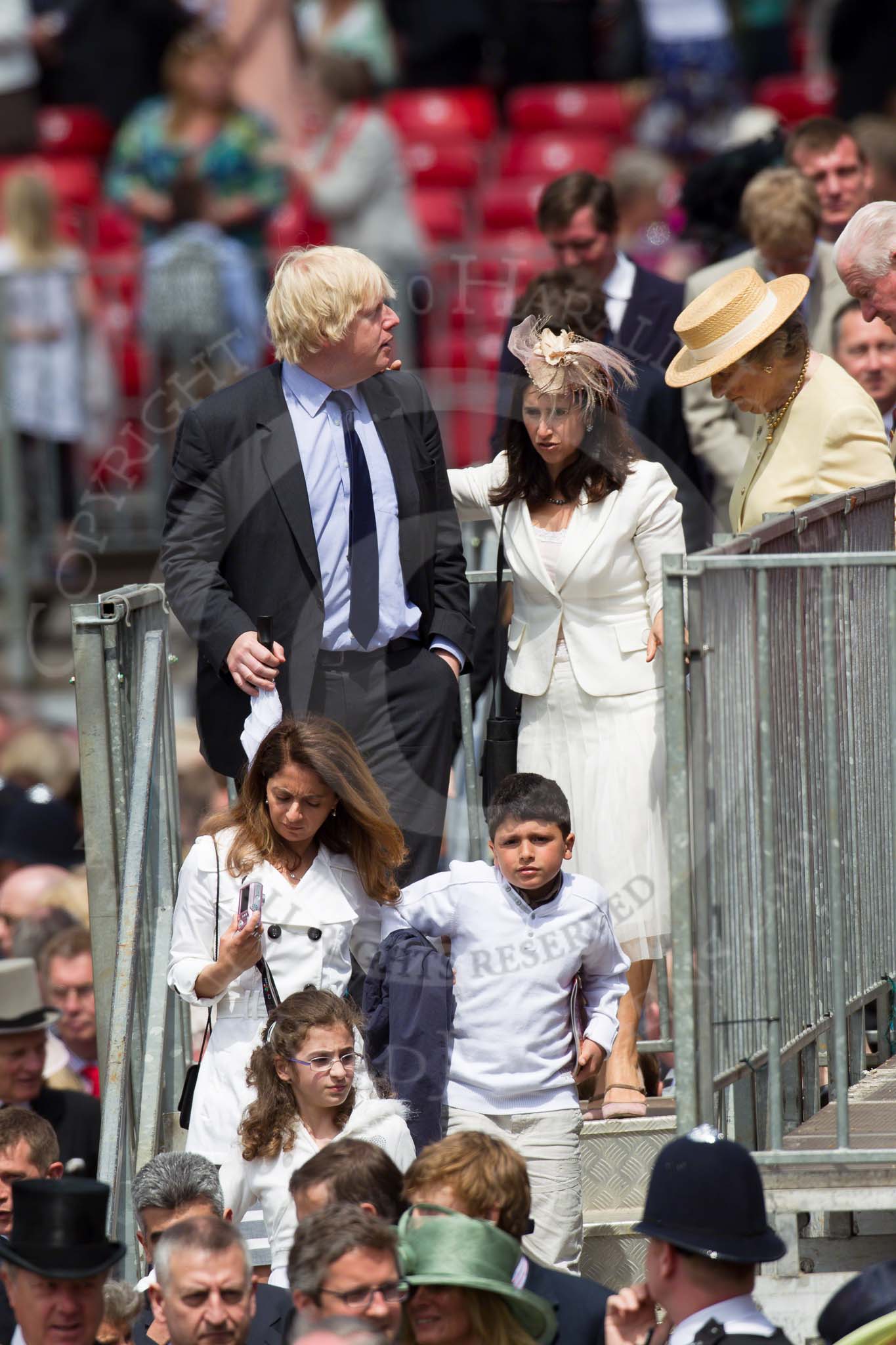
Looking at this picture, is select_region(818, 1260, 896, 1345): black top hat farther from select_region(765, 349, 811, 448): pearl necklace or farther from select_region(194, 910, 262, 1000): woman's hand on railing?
select_region(765, 349, 811, 448): pearl necklace

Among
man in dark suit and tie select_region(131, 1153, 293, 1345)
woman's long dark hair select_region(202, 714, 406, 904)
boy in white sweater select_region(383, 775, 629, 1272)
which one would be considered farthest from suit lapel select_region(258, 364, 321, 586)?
man in dark suit and tie select_region(131, 1153, 293, 1345)

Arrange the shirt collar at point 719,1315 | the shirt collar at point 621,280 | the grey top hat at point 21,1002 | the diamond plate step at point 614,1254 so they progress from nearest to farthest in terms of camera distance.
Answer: the shirt collar at point 719,1315 → the diamond plate step at point 614,1254 → the grey top hat at point 21,1002 → the shirt collar at point 621,280

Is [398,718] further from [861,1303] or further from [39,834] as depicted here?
[39,834]

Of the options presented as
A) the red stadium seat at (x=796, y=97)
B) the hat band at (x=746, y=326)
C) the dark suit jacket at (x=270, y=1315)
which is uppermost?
the red stadium seat at (x=796, y=97)

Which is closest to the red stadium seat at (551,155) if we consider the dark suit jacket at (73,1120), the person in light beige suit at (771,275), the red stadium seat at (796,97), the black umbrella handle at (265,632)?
the red stadium seat at (796,97)

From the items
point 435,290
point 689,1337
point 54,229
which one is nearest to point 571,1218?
point 689,1337

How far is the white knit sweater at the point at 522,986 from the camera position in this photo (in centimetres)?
526

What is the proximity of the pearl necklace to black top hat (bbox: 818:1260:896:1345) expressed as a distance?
2332mm

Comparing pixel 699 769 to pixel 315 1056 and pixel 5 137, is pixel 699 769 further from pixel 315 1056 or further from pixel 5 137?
pixel 5 137

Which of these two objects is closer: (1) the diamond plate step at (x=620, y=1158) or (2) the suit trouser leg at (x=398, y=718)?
(1) the diamond plate step at (x=620, y=1158)

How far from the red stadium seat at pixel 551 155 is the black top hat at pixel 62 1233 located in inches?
421

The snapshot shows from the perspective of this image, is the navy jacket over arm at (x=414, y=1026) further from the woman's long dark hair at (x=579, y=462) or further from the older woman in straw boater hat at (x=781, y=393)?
the older woman in straw boater hat at (x=781, y=393)

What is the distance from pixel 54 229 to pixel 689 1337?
8.56 meters

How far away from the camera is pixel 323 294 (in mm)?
5641
